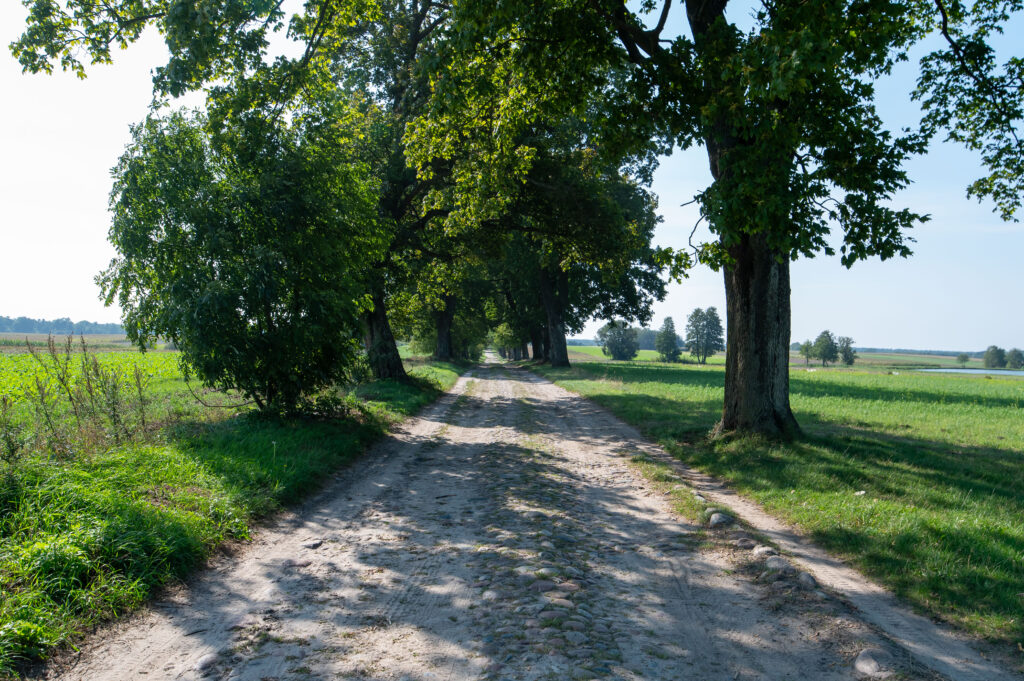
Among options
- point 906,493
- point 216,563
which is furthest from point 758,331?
point 216,563

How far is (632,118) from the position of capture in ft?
36.6

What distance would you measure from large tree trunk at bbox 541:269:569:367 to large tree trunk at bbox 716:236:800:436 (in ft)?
91.6

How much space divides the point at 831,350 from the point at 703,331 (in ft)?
87.1

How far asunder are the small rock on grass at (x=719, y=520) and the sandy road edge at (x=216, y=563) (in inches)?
187

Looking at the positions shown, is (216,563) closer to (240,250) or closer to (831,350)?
(240,250)

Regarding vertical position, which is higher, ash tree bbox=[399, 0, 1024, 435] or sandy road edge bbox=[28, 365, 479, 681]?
ash tree bbox=[399, 0, 1024, 435]

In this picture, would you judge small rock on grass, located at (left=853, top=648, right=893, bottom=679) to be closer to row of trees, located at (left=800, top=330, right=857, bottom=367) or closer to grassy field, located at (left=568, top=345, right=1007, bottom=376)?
grassy field, located at (left=568, top=345, right=1007, bottom=376)

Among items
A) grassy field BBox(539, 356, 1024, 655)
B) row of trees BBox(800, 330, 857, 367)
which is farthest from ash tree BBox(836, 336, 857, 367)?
grassy field BBox(539, 356, 1024, 655)

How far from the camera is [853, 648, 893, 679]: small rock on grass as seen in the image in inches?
137

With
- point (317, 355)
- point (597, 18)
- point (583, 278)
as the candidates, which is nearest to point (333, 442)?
point (317, 355)

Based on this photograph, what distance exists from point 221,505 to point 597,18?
1018 centimetres

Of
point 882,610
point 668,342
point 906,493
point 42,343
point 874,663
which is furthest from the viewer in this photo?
point 668,342

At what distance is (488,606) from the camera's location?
171 inches

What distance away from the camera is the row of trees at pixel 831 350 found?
4835 inches
